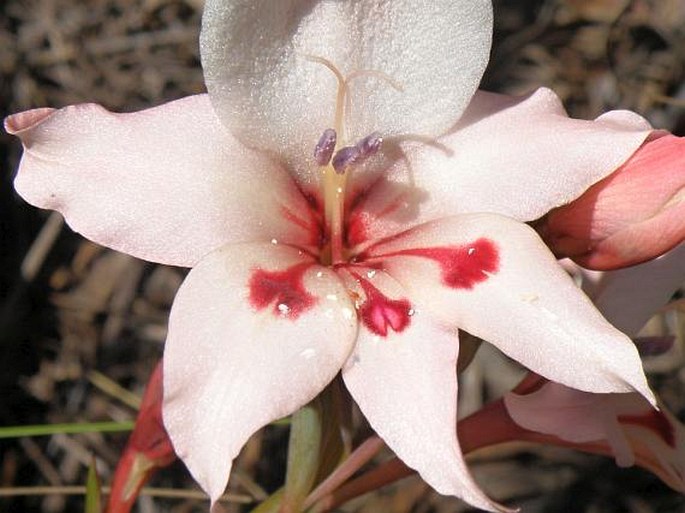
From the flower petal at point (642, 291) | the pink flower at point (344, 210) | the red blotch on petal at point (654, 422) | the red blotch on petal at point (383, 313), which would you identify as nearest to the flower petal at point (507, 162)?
the pink flower at point (344, 210)

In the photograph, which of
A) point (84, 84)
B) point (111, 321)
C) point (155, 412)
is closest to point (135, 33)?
point (84, 84)

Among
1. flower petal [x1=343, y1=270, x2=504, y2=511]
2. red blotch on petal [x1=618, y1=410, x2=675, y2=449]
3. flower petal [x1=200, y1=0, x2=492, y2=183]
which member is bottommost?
red blotch on petal [x1=618, y1=410, x2=675, y2=449]

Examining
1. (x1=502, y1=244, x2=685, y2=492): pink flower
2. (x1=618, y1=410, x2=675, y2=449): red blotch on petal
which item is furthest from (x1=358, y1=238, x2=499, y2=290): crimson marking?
(x1=618, y1=410, x2=675, y2=449): red blotch on petal

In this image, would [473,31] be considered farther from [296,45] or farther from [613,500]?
[613,500]

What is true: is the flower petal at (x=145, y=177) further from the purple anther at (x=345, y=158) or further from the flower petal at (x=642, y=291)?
the flower petal at (x=642, y=291)

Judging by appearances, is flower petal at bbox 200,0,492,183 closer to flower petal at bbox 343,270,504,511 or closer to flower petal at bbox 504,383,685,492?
flower petal at bbox 343,270,504,511

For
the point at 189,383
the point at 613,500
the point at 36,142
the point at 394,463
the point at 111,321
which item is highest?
the point at 36,142

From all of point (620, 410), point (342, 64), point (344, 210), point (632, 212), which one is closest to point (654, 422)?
point (620, 410)
